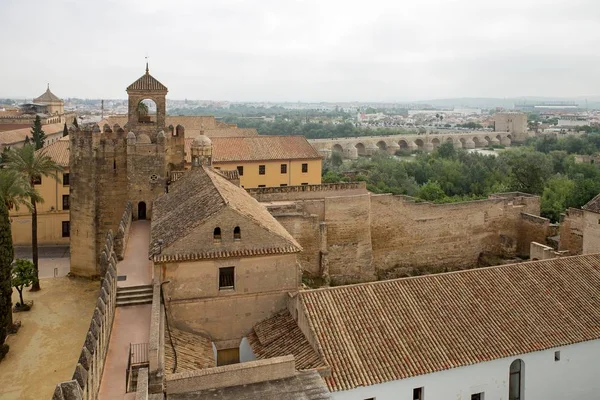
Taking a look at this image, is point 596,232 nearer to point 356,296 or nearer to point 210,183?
point 356,296

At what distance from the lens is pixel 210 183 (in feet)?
63.6

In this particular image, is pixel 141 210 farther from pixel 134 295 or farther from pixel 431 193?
pixel 431 193

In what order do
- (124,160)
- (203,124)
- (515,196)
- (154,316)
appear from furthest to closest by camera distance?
(203,124)
(515,196)
(124,160)
(154,316)

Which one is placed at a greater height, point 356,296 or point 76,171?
point 76,171

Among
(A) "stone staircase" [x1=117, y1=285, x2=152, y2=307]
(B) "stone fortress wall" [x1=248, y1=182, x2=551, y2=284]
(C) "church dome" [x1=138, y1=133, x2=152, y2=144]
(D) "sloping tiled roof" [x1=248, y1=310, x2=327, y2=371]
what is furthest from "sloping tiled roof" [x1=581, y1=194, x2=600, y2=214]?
(C) "church dome" [x1=138, y1=133, x2=152, y2=144]

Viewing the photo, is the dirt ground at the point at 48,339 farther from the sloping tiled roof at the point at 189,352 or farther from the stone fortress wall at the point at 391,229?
the stone fortress wall at the point at 391,229

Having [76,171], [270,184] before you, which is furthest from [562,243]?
[76,171]

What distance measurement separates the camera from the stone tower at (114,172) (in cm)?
2559

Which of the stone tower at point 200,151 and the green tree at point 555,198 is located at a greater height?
the stone tower at point 200,151

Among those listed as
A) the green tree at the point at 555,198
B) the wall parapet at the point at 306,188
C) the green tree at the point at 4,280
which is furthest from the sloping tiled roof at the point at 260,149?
the green tree at the point at 555,198

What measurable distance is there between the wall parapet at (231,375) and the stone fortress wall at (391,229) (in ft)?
43.8

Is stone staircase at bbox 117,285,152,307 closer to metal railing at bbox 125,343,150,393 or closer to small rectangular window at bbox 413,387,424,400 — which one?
metal railing at bbox 125,343,150,393

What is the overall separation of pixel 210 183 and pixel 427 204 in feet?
48.5

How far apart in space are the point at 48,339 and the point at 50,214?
16601mm
